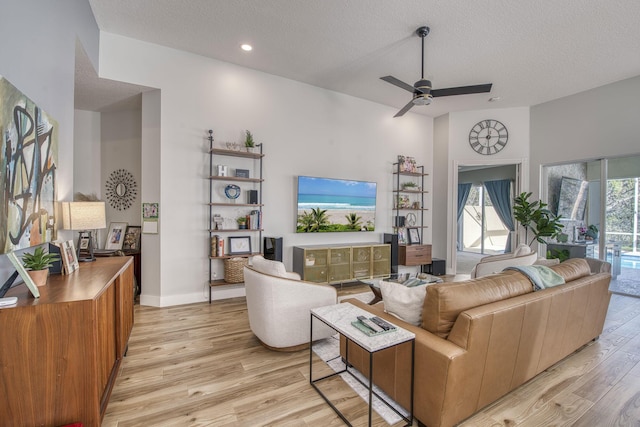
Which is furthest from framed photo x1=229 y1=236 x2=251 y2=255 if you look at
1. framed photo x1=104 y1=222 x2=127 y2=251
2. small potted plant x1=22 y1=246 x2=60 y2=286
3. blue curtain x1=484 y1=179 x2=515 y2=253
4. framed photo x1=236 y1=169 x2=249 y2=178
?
blue curtain x1=484 y1=179 x2=515 y2=253

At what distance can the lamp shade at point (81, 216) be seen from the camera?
2.32 m

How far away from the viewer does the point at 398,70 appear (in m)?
4.23

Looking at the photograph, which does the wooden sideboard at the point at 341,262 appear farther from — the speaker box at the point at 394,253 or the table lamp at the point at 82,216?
the table lamp at the point at 82,216

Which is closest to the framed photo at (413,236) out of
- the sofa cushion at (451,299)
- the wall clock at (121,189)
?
the sofa cushion at (451,299)

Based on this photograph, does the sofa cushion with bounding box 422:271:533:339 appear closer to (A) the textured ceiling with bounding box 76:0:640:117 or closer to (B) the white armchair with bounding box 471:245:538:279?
(B) the white armchair with bounding box 471:245:538:279

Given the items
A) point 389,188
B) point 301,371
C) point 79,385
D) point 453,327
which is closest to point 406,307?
point 453,327

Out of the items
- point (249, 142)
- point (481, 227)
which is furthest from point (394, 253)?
point (481, 227)

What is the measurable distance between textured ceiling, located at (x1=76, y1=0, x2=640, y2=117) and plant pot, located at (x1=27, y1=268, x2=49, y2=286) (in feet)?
9.21

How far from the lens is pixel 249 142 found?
162 inches

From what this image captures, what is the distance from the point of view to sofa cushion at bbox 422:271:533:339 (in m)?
1.70

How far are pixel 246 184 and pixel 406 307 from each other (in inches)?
123

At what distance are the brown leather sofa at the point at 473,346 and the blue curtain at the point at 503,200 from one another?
653 centimetres

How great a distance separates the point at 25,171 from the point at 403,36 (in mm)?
3740

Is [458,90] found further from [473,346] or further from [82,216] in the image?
[82,216]
